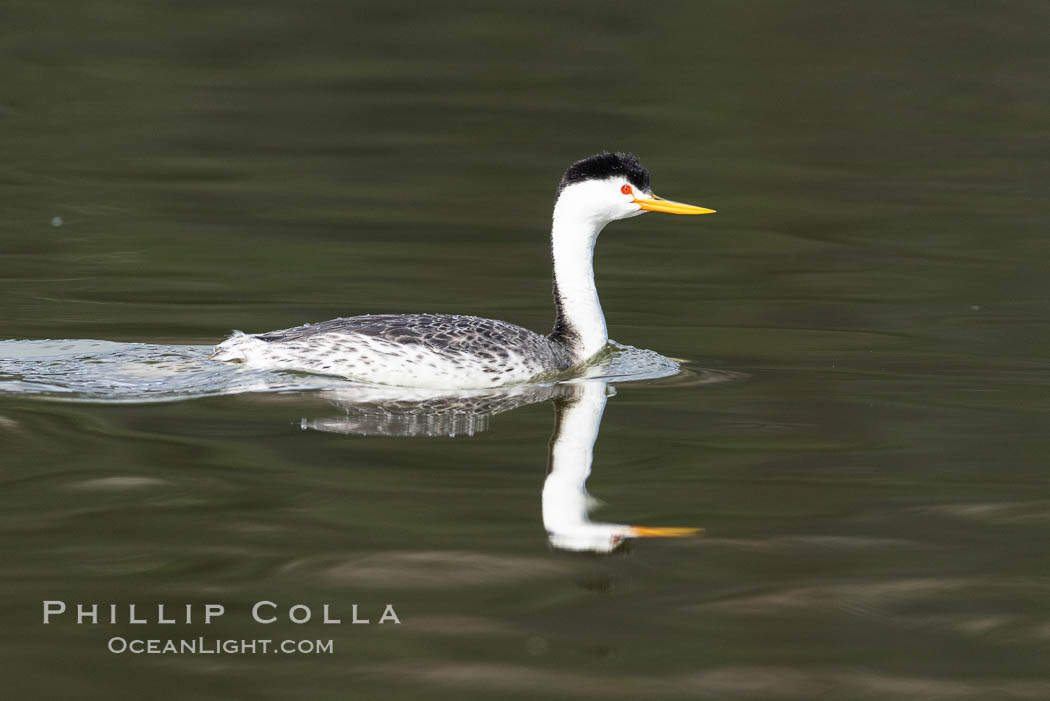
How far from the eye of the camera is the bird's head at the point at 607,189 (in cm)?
1059

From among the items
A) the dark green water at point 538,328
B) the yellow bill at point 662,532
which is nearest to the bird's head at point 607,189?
the dark green water at point 538,328

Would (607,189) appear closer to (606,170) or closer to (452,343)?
(606,170)

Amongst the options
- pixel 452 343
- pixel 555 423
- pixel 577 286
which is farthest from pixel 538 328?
pixel 555 423

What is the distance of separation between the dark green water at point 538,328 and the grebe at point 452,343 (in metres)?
0.49

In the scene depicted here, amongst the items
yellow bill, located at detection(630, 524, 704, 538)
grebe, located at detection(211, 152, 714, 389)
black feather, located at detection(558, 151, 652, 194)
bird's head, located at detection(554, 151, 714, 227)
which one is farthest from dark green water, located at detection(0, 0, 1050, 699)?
black feather, located at detection(558, 151, 652, 194)

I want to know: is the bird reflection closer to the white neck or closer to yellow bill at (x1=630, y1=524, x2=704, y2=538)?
yellow bill at (x1=630, y1=524, x2=704, y2=538)

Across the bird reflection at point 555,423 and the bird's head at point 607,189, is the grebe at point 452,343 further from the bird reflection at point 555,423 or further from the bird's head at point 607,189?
the bird reflection at point 555,423

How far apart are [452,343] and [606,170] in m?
1.77

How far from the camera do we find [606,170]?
1059 centimetres

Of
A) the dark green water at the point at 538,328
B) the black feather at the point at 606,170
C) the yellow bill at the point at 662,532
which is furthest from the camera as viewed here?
the black feather at the point at 606,170

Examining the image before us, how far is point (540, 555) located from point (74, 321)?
609cm

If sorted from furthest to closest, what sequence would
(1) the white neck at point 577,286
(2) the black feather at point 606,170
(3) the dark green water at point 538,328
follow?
(1) the white neck at point 577,286 < (2) the black feather at point 606,170 < (3) the dark green water at point 538,328

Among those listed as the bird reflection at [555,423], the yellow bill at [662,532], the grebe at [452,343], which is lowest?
the yellow bill at [662,532]

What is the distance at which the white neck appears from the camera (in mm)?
10758
